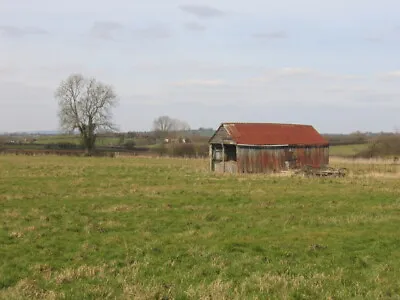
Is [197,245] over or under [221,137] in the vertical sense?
under

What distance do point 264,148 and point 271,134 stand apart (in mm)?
2694

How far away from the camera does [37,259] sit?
31.0 ft

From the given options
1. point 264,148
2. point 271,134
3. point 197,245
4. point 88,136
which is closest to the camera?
point 197,245

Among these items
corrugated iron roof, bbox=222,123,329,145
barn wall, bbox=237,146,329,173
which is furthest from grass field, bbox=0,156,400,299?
corrugated iron roof, bbox=222,123,329,145

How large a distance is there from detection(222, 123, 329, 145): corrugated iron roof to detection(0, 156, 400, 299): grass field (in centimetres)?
1705

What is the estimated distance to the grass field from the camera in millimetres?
7570

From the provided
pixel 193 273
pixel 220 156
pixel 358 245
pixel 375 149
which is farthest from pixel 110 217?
pixel 375 149

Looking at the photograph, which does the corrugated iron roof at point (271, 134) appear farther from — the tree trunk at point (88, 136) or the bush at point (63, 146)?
the bush at point (63, 146)

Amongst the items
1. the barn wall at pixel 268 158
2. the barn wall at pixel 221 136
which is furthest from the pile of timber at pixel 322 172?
the barn wall at pixel 221 136

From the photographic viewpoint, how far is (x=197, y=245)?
35.1 ft

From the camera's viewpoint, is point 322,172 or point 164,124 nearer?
point 322,172

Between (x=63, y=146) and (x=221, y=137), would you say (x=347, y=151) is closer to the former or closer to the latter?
(x=221, y=137)

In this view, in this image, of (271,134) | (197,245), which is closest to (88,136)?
(271,134)

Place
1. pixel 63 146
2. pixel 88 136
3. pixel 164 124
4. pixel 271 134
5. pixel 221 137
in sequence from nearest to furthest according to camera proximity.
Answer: pixel 221 137 → pixel 271 134 → pixel 88 136 → pixel 63 146 → pixel 164 124
